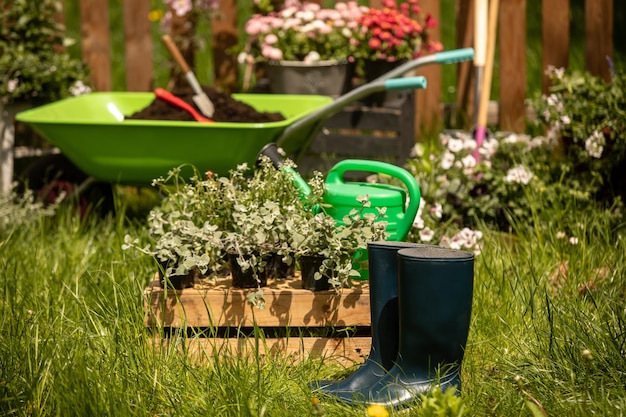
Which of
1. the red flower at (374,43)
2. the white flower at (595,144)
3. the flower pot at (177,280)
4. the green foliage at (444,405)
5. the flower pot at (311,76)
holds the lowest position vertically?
the green foliage at (444,405)

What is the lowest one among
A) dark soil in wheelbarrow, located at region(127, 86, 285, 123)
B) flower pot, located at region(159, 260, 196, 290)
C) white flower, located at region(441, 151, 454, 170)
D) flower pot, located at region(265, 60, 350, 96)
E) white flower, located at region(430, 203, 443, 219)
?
flower pot, located at region(159, 260, 196, 290)

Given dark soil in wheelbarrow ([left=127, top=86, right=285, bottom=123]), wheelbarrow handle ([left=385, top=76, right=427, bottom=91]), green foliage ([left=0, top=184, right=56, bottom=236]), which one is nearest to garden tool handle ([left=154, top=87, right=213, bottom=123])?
dark soil in wheelbarrow ([left=127, top=86, right=285, bottom=123])

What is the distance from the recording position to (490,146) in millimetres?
3551

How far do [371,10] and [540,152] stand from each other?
103 centimetres

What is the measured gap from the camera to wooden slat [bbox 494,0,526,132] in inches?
172

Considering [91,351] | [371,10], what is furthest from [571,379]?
[371,10]

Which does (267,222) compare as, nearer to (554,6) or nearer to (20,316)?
(20,316)

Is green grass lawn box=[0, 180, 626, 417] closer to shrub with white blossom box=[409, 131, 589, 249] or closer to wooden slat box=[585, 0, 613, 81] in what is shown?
shrub with white blossom box=[409, 131, 589, 249]

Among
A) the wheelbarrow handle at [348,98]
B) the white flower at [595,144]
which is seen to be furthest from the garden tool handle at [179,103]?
the white flower at [595,144]

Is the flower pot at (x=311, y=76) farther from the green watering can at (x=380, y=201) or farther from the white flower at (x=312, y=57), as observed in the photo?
the green watering can at (x=380, y=201)

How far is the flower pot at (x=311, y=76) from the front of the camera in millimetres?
3947

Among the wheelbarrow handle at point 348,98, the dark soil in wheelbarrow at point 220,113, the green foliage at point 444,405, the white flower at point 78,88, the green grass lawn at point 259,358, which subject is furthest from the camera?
the white flower at point 78,88

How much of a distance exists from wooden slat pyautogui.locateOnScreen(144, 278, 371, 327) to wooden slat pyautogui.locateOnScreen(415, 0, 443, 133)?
235 centimetres

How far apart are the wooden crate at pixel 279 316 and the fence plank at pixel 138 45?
2464 millimetres
